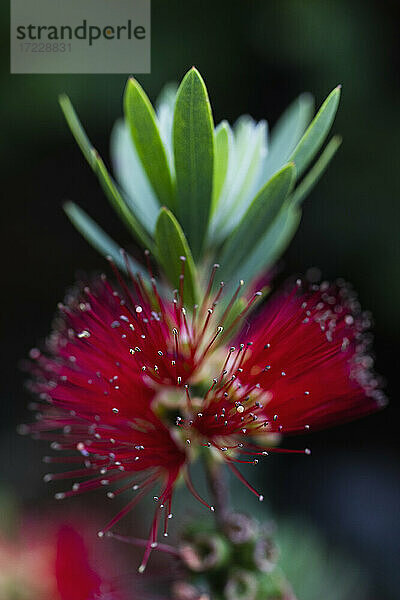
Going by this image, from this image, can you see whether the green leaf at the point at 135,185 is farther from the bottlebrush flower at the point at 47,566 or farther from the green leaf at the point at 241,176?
the bottlebrush flower at the point at 47,566

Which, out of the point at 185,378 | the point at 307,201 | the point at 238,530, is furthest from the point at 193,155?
the point at 307,201

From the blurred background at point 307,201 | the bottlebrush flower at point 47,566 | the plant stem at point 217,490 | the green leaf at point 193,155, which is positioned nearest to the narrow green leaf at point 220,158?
the green leaf at point 193,155

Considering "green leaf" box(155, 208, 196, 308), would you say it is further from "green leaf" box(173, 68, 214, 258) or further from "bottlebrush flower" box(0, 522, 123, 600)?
"bottlebrush flower" box(0, 522, 123, 600)

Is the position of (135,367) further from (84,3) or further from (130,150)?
(84,3)

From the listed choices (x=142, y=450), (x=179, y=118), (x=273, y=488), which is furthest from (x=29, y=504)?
(x=179, y=118)

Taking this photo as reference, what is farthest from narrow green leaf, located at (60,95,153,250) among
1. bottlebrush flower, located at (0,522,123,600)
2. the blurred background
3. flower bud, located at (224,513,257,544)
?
the blurred background

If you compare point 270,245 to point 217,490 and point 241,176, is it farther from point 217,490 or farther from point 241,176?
point 217,490
